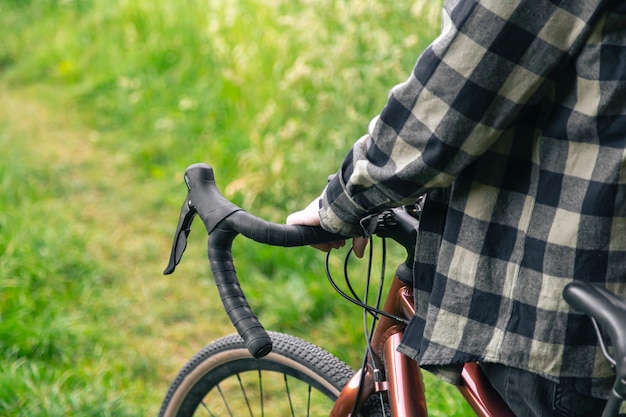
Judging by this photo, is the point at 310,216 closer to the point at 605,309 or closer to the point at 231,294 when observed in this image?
the point at 231,294

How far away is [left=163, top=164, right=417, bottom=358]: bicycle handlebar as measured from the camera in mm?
1478

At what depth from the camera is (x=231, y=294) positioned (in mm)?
1523

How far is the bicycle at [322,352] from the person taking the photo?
1136 mm

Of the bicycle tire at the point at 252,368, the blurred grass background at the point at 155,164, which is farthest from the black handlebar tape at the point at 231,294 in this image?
the blurred grass background at the point at 155,164

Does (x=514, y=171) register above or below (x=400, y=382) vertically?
above

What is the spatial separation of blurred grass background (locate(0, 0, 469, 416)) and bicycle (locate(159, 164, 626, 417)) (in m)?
0.82

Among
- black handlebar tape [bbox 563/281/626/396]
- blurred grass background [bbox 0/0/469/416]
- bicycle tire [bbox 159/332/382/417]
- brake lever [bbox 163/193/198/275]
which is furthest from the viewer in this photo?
blurred grass background [bbox 0/0/469/416]

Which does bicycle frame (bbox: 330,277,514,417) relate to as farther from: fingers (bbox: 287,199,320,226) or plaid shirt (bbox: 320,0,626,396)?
fingers (bbox: 287,199,320,226)

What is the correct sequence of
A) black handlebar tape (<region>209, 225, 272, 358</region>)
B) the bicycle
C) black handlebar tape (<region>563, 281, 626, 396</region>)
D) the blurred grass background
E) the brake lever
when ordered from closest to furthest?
black handlebar tape (<region>563, 281, 626, 396</region>) < the bicycle < black handlebar tape (<region>209, 225, 272, 358</region>) < the brake lever < the blurred grass background

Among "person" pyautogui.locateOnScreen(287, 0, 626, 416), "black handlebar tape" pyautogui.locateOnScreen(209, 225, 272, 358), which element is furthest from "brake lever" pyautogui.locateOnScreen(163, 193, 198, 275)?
"person" pyautogui.locateOnScreen(287, 0, 626, 416)

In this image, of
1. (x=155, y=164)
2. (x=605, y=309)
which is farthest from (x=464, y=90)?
(x=155, y=164)

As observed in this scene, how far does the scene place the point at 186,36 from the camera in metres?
5.64

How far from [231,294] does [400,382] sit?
0.41m

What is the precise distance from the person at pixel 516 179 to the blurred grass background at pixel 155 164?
1388 millimetres
